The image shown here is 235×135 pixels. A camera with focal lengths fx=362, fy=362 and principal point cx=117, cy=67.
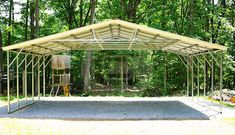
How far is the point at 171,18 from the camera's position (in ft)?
75.5

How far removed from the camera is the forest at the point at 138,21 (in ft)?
71.3

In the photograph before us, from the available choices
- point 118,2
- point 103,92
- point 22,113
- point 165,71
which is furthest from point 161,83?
point 22,113

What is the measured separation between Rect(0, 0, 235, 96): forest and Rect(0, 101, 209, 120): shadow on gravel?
7.31 metres

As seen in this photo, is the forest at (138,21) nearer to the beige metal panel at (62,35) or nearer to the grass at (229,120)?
the beige metal panel at (62,35)

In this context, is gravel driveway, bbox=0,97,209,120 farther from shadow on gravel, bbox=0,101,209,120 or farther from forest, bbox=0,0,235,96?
forest, bbox=0,0,235,96

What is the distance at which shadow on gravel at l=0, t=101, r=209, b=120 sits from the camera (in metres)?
10.2

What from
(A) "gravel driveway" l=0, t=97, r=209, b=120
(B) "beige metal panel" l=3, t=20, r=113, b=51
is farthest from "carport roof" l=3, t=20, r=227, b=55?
(A) "gravel driveway" l=0, t=97, r=209, b=120

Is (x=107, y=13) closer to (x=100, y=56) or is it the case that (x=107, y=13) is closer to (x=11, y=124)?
(x=100, y=56)

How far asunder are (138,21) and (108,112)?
16.4m

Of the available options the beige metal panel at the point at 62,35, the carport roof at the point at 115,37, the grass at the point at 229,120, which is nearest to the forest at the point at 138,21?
the carport roof at the point at 115,37

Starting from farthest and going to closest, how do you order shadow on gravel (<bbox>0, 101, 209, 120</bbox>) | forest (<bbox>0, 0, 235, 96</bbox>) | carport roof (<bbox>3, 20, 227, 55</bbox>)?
forest (<bbox>0, 0, 235, 96</bbox>), carport roof (<bbox>3, 20, 227, 55</bbox>), shadow on gravel (<bbox>0, 101, 209, 120</bbox>)

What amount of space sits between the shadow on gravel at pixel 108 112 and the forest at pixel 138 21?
731 cm

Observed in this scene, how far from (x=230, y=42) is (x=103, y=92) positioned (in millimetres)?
9094

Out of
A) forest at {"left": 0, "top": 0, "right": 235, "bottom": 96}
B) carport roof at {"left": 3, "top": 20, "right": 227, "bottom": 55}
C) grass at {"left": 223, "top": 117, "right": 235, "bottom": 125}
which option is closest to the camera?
grass at {"left": 223, "top": 117, "right": 235, "bottom": 125}
